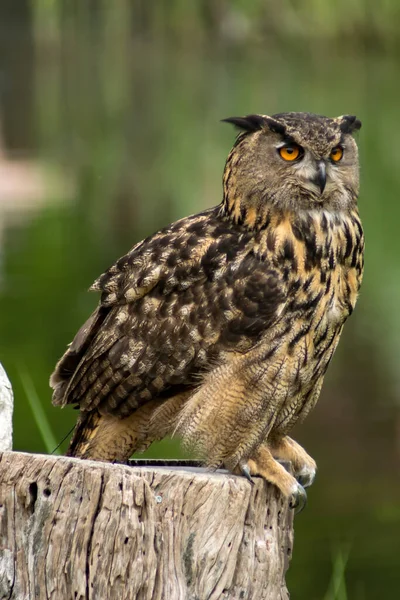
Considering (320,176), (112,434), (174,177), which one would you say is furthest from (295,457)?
(174,177)

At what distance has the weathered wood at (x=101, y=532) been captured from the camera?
239cm

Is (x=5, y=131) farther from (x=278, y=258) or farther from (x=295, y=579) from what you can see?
(x=278, y=258)

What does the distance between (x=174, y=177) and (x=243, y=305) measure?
46.9ft

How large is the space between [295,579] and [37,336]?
4.31 metres

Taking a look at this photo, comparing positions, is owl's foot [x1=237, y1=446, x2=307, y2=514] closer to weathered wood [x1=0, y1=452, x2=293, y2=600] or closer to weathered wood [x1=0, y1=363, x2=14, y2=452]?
weathered wood [x1=0, y1=452, x2=293, y2=600]

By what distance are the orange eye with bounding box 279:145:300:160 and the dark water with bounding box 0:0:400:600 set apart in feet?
3.92

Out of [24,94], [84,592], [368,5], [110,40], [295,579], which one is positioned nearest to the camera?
[84,592]

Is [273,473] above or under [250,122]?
under

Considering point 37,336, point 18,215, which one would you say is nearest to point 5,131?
point 18,215

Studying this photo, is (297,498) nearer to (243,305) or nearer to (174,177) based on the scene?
(243,305)

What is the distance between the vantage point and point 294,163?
3.02 metres

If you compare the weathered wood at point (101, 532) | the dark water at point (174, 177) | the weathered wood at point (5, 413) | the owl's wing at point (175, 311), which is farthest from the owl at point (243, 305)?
the dark water at point (174, 177)

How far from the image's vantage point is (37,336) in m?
10.1

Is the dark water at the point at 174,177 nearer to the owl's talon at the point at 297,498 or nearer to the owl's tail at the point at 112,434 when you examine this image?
the owl's talon at the point at 297,498
